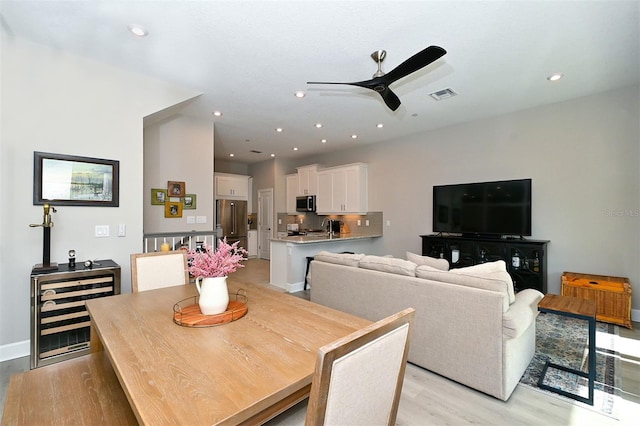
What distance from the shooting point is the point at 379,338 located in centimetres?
86

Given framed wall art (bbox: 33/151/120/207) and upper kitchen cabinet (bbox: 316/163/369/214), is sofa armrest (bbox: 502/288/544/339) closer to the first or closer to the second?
framed wall art (bbox: 33/151/120/207)

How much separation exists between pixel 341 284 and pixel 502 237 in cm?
294

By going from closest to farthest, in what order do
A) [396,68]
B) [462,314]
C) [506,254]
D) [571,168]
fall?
1. [462,314]
2. [396,68]
3. [571,168]
4. [506,254]

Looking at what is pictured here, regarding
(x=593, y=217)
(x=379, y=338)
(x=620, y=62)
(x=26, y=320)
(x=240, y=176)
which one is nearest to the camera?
(x=379, y=338)

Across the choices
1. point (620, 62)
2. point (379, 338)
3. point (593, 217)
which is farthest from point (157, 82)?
point (593, 217)

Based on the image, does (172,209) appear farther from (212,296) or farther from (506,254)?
(506,254)

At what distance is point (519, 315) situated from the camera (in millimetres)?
2035

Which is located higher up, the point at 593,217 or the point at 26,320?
the point at 593,217

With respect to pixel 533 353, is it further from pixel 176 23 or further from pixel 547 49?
pixel 176 23

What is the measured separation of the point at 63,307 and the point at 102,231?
2.76 feet

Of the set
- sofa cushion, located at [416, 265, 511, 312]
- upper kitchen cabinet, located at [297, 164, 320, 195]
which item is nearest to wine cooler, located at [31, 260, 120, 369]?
sofa cushion, located at [416, 265, 511, 312]

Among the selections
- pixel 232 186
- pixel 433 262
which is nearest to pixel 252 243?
pixel 232 186

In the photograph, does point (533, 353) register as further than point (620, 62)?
No

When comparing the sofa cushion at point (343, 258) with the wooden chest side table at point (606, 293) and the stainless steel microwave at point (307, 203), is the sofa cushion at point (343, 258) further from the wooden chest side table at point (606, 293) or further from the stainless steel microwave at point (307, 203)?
the stainless steel microwave at point (307, 203)
